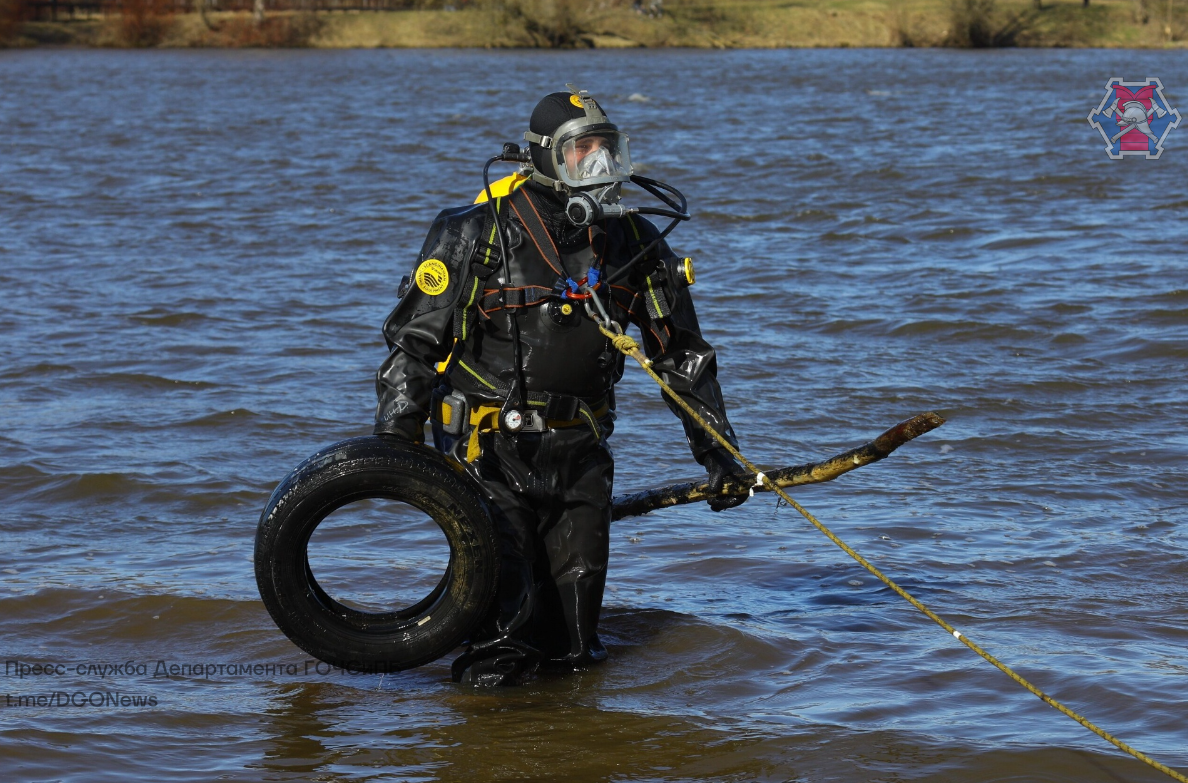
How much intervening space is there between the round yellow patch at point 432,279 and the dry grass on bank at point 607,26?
178ft

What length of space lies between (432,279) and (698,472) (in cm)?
352

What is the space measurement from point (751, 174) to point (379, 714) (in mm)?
15651

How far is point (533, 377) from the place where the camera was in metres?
4.62

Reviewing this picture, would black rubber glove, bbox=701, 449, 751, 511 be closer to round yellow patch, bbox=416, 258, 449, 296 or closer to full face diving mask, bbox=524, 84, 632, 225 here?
full face diving mask, bbox=524, 84, 632, 225

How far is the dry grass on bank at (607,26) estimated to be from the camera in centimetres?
5609

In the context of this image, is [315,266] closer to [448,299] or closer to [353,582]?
[353,582]

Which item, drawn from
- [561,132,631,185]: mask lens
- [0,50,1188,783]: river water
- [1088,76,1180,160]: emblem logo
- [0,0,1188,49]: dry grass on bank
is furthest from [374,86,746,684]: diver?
[0,0,1188,49]: dry grass on bank

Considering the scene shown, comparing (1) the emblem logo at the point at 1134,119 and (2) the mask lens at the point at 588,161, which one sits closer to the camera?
(2) the mask lens at the point at 588,161

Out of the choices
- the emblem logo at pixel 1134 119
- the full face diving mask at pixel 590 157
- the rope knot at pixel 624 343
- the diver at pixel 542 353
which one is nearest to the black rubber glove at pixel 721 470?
the diver at pixel 542 353

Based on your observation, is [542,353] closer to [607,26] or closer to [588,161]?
[588,161]

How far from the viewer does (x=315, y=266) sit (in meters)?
13.6

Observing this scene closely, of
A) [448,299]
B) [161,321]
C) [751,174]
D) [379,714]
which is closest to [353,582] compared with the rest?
[379,714]

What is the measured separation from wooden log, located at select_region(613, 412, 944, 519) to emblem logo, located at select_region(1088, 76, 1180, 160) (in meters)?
17.2

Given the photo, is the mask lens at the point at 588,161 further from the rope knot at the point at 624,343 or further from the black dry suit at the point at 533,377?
the rope knot at the point at 624,343
